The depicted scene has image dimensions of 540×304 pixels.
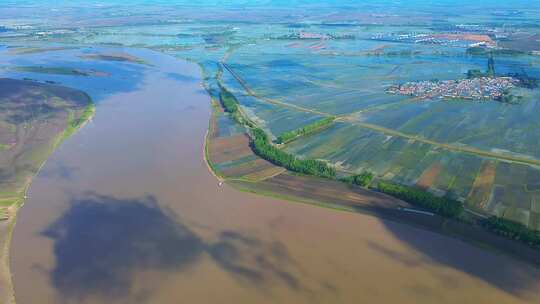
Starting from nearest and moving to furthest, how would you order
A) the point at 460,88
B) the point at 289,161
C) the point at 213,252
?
1. the point at 213,252
2. the point at 289,161
3. the point at 460,88

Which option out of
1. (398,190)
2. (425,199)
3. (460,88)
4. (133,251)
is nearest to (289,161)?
(398,190)

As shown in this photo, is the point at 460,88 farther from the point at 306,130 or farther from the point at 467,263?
the point at 467,263

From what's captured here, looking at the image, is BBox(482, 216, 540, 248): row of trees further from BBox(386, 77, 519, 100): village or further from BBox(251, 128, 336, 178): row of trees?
BBox(386, 77, 519, 100): village

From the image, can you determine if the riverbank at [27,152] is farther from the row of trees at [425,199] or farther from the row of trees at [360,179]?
the row of trees at [425,199]

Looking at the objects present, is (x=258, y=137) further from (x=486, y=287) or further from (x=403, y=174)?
(x=486, y=287)

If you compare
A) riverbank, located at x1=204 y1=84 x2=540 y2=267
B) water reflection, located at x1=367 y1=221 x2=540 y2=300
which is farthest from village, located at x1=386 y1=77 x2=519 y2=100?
water reflection, located at x1=367 y1=221 x2=540 y2=300
